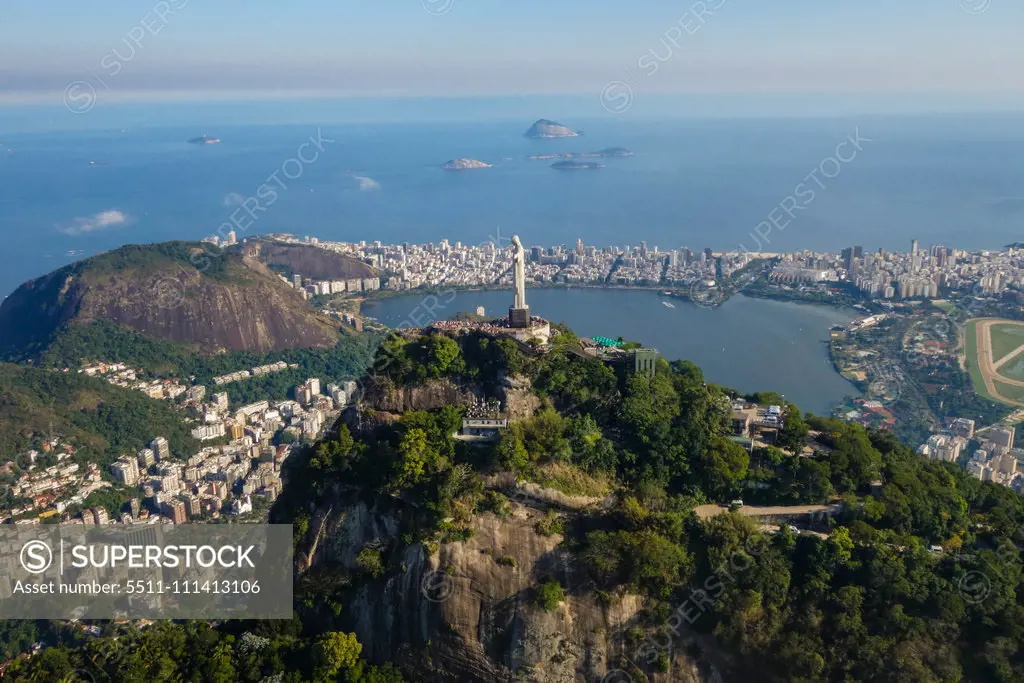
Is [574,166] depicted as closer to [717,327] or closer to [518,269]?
[717,327]

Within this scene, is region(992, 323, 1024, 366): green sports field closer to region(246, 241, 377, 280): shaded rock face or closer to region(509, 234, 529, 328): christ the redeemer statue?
region(509, 234, 529, 328): christ the redeemer statue

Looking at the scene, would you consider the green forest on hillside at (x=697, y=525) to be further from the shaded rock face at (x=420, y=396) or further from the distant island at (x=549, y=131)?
the distant island at (x=549, y=131)

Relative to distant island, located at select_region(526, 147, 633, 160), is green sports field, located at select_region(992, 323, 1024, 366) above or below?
below

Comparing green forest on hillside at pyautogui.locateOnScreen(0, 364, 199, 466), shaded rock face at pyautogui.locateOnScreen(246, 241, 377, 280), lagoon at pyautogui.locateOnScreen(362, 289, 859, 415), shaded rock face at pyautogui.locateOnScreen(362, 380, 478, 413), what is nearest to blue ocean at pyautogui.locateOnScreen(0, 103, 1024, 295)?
shaded rock face at pyautogui.locateOnScreen(246, 241, 377, 280)

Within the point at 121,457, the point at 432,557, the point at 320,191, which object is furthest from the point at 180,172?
the point at 432,557

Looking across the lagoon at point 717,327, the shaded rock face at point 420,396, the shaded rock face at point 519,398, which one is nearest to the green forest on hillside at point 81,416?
the lagoon at point 717,327

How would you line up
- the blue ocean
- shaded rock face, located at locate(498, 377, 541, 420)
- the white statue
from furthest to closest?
the blue ocean < the white statue < shaded rock face, located at locate(498, 377, 541, 420)

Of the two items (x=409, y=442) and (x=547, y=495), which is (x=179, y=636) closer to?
(x=409, y=442)
